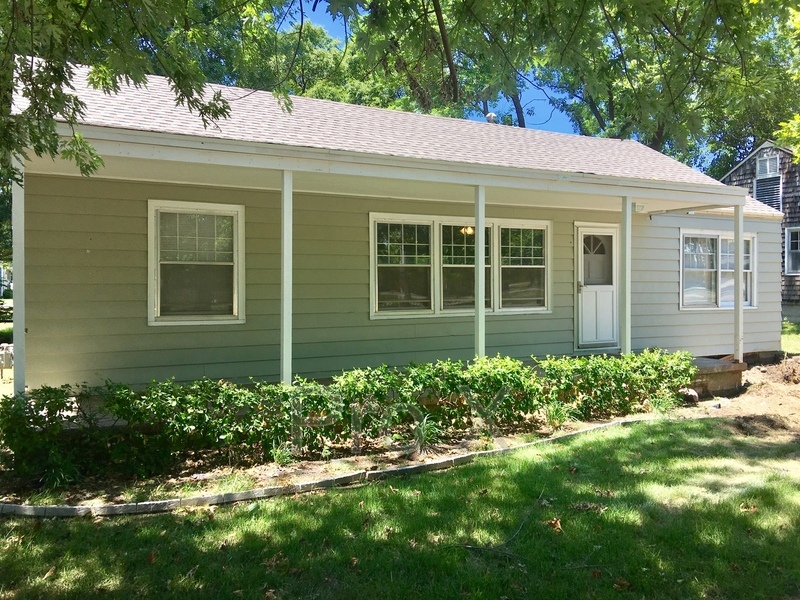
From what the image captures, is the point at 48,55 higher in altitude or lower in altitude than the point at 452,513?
higher

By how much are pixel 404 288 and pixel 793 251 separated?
1886 centimetres

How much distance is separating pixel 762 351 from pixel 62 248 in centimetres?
1201

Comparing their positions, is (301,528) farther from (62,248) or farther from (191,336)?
(62,248)

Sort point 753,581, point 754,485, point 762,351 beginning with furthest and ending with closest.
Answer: point 762,351 < point 754,485 < point 753,581

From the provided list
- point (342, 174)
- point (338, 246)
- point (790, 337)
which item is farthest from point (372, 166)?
point (790, 337)

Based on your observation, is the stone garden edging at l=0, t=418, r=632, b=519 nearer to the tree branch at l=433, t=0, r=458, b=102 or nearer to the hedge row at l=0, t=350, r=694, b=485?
the hedge row at l=0, t=350, r=694, b=485

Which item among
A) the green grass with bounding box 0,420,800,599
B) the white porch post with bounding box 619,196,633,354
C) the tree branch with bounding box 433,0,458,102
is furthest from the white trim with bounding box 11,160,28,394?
the white porch post with bounding box 619,196,633,354

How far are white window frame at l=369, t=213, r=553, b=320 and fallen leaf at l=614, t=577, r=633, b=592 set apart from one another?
5.72m

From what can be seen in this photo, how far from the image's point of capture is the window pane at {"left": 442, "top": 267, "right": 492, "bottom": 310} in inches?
368

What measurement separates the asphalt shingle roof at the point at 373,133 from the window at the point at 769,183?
1418cm

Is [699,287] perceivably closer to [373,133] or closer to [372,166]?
[373,133]

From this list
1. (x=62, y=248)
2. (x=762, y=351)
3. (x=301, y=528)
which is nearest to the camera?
(x=301, y=528)

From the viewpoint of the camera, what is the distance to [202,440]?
538 cm

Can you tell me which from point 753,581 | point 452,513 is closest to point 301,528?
point 452,513
